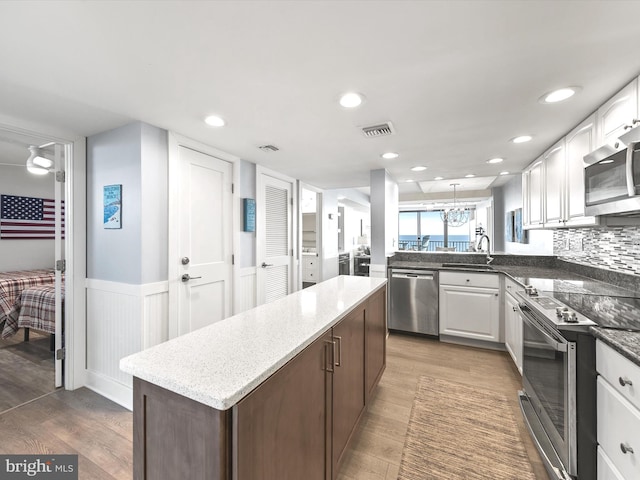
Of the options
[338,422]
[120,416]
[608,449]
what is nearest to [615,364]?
[608,449]

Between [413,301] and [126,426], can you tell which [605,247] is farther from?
[126,426]

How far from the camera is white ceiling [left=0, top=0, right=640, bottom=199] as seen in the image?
3.70ft

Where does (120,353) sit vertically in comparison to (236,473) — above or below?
below

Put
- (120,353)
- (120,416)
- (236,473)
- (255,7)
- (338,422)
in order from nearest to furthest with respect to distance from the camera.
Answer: (236,473), (255,7), (338,422), (120,416), (120,353)

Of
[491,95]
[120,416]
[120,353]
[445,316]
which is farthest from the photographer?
[445,316]

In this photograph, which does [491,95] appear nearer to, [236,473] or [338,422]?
[338,422]

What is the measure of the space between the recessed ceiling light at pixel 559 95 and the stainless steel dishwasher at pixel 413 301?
7.01 feet

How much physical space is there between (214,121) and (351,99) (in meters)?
1.08

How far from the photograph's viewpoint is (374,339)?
7.01 feet

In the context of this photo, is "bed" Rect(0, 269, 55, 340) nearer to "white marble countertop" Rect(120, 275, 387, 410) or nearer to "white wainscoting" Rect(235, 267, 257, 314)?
"white wainscoting" Rect(235, 267, 257, 314)

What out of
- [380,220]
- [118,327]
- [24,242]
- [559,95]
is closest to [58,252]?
[118,327]

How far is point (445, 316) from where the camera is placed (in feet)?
11.5

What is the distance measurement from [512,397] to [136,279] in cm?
318

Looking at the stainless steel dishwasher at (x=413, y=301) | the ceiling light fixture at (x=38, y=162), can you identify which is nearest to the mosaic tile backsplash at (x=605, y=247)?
the stainless steel dishwasher at (x=413, y=301)
